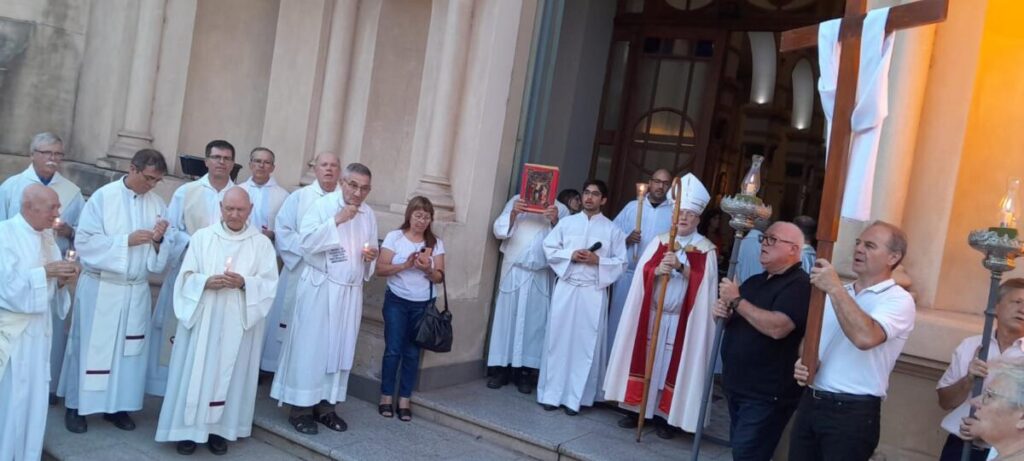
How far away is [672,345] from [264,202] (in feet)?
11.8

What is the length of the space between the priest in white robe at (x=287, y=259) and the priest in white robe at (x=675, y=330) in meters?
2.59

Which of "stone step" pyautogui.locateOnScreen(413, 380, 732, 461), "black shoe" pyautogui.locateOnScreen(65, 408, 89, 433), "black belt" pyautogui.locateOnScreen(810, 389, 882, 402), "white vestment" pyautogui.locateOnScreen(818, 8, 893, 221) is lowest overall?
"black shoe" pyautogui.locateOnScreen(65, 408, 89, 433)

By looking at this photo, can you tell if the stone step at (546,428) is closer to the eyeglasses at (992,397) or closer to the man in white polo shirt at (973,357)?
the man in white polo shirt at (973,357)

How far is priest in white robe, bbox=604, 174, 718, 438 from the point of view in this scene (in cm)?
604

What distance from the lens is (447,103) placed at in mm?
7070

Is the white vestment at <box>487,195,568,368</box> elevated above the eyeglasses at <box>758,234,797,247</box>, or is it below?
below

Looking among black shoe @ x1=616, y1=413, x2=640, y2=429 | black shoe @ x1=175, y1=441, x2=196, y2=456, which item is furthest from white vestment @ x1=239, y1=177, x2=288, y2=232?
black shoe @ x1=616, y1=413, x2=640, y2=429

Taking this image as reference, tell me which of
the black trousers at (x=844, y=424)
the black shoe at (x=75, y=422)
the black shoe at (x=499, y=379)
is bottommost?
the black shoe at (x=75, y=422)

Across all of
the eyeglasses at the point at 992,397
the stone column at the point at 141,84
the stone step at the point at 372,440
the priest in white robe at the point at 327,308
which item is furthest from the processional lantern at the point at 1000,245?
the stone column at the point at 141,84

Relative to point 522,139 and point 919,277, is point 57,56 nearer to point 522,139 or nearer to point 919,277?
point 522,139

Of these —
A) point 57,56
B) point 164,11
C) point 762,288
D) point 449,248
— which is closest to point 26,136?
point 57,56

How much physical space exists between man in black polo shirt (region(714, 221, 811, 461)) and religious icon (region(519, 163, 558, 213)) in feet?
8.61

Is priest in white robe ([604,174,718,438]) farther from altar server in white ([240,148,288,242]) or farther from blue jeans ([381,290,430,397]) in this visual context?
altar server in white ([240,148,288,242])

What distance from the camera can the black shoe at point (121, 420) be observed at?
5.61 m
